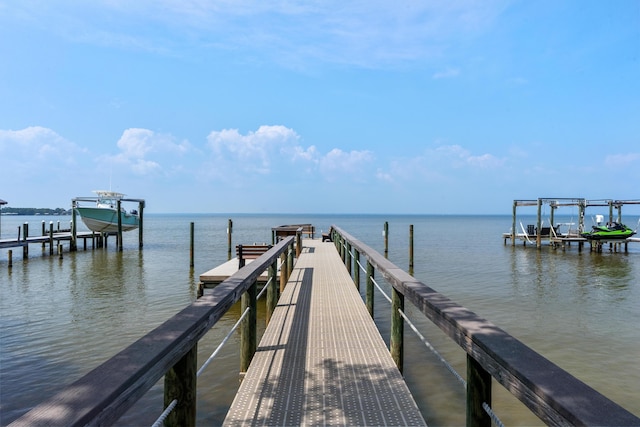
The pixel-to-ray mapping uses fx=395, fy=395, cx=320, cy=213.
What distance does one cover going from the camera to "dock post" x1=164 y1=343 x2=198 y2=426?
218 centimetres

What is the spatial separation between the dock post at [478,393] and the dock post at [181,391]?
5.21 ft

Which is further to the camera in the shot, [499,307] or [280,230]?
[280,230]

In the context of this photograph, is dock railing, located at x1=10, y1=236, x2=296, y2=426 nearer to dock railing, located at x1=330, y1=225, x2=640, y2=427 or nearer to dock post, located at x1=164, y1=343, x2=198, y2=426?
dock post, located at x1=164, y1=343, x2=198, y2=426

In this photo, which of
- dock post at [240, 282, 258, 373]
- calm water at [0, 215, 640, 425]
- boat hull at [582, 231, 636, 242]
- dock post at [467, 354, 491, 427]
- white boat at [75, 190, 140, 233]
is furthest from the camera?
white boat at [75, 190, 140, 233]

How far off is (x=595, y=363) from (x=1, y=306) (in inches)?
638

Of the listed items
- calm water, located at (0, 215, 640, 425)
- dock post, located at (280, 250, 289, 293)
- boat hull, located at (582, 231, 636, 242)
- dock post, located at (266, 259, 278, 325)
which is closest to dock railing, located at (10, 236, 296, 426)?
dock post, located at (266, 259, 278, 325)

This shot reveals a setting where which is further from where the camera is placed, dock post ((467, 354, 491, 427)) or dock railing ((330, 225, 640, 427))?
dock post ((467, 354, 491, 427))

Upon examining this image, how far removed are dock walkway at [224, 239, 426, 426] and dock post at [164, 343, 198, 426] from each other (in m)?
0.87

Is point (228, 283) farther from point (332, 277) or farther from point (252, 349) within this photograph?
point (332, 277)

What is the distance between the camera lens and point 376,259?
5332 mm

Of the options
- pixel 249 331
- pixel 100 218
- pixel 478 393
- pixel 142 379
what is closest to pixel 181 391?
pixel 142 379

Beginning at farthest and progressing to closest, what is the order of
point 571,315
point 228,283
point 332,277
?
point 571,315 → point 332,277 → point 228,283

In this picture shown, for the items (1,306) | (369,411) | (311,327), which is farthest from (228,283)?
(1,306)

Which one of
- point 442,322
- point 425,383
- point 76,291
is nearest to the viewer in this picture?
point 442,322
